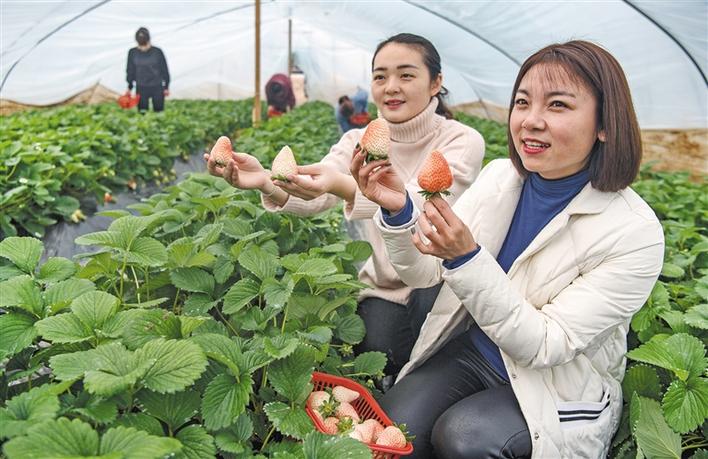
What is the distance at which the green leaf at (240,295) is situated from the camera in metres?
1.66

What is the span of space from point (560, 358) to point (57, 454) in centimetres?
113

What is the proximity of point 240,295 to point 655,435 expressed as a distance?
1.12 metres

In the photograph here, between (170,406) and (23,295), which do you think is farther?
(23,295)

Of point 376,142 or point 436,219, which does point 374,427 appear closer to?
point 436,219

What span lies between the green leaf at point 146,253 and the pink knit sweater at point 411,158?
600 mm

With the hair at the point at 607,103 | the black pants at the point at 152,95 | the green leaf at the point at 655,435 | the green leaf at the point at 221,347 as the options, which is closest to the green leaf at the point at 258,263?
the green leaf at the point at 221,347

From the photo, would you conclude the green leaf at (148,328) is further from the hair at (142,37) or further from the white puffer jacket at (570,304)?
the hair at (142,37)

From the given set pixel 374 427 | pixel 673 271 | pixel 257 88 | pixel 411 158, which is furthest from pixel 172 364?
pixel 257 88

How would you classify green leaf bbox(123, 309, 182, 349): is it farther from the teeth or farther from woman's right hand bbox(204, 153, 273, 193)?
the teeth

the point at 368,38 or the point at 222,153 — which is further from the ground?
the point at 368,38

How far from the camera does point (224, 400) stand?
1.28 m

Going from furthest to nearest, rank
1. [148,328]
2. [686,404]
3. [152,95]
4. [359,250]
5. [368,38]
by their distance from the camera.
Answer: [368,38]
[152,95]
[359,250]
[686,404]
[148,328]

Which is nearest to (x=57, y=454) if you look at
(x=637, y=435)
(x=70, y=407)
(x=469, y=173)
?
(x=70, y=407)

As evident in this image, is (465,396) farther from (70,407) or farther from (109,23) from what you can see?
(109,23)
